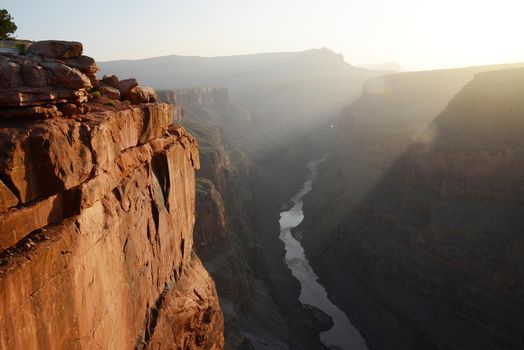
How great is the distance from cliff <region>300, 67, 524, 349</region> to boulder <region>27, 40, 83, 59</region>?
4388 cm

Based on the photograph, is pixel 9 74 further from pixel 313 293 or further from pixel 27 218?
pixel 313 293

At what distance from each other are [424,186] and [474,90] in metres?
13.9

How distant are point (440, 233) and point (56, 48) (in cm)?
4885

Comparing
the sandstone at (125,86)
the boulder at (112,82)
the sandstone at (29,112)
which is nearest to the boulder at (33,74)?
the sandstone at (29,112)

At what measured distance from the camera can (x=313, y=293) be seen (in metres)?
62.4

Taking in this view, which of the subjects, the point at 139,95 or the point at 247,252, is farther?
the point at 247,252

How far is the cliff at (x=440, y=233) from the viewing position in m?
47.1

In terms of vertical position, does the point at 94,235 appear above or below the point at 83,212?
below

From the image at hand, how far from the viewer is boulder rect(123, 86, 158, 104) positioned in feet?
56.6

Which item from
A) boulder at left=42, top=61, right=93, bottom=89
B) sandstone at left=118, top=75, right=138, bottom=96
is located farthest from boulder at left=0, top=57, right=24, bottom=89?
sandstone at left=118, top=75, right=138, bottom=96

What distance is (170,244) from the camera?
18.8 m

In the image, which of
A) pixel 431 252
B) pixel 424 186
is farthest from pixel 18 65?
pixel 424 186

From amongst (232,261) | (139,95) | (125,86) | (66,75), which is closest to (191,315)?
(139,95)

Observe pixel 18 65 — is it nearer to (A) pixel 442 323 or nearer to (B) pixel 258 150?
(A) pixel 442 323
